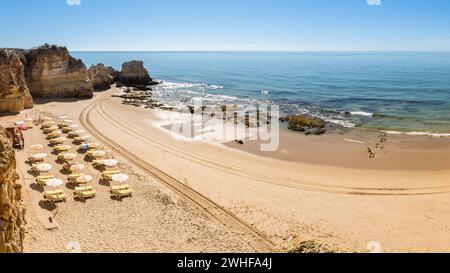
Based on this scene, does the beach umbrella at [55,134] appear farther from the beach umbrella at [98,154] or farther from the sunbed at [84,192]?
the sunbed at [84,192]

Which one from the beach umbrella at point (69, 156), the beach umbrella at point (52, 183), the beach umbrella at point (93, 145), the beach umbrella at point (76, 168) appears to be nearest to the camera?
the beach umbrella at point (52, 183)

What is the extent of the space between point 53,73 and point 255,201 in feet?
129

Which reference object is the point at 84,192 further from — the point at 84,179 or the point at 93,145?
the point at 93,145

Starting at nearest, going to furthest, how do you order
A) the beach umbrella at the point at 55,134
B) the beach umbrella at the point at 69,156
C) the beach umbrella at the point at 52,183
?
the beach umbrella at the point at 52,183 < the beach umbrella at the point at 69,156 < the beach umbrella at the point at 55,134

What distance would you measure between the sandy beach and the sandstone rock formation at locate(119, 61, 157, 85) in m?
40.8

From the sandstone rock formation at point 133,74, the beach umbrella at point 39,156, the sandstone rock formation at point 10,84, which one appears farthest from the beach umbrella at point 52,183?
the sandstone rock formation at point 133,74

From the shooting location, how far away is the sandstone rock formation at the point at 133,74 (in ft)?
238

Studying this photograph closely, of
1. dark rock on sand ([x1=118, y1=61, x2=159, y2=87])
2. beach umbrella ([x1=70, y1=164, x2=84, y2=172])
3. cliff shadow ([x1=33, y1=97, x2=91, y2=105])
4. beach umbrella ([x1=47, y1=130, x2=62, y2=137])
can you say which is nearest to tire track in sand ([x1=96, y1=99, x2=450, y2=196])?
beach umbrella ([x1=70, y1=164, x2=84, y2=172])

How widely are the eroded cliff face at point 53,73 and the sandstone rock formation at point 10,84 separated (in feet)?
27.5

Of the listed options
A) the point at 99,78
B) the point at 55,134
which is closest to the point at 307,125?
the point at 55,134

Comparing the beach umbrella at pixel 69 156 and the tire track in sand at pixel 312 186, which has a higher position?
the beach umbrella at pixel 69 156

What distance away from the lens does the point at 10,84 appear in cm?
3812
